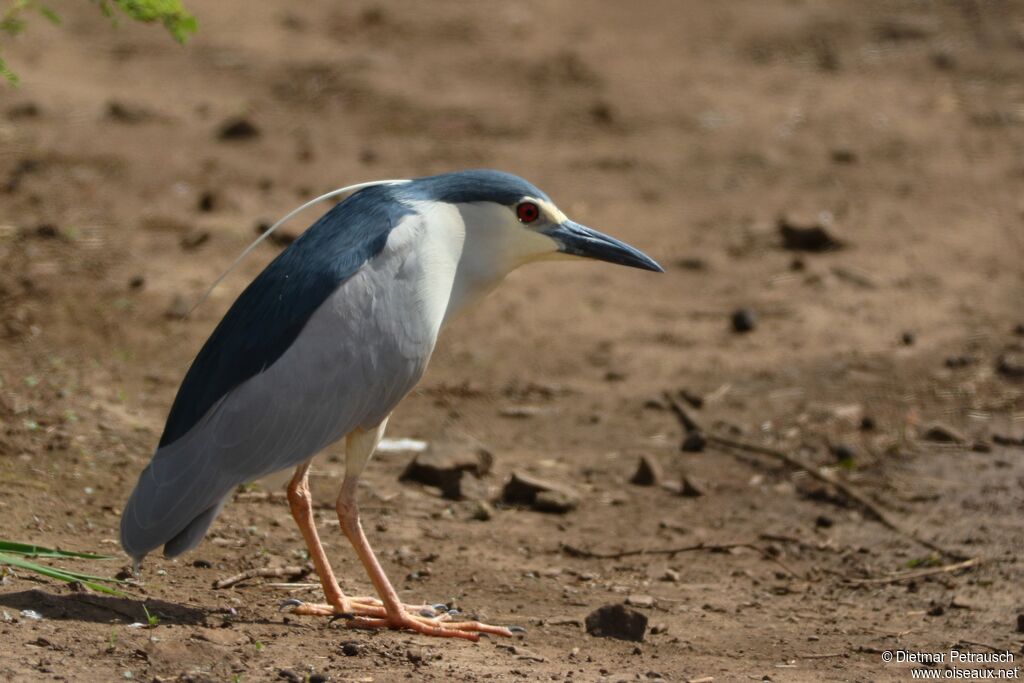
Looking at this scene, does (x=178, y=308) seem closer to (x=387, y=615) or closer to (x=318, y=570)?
(x=318, y=570)

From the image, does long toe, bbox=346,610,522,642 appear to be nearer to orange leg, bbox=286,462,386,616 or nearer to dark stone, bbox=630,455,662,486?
orange leg, bbox=286,462,386,616

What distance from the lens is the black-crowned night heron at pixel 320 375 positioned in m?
4.75

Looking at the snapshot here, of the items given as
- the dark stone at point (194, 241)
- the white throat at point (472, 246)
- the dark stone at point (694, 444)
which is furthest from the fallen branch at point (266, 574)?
the dark stone at point (194, 241)

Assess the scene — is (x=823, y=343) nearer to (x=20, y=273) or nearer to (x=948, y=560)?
(x=948, y=560)

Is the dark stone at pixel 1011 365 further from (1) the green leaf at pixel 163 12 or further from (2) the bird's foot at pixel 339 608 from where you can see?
(1) the green leaf at pixel 163 12

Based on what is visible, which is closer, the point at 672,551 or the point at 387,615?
the point at 387,615

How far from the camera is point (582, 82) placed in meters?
12.3

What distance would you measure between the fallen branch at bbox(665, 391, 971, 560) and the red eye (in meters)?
2.25

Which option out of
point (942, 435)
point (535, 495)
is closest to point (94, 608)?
point (535, 495)

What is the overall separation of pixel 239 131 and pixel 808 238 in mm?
4423

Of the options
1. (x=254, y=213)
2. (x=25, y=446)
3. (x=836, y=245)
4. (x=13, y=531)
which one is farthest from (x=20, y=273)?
(x=836, y=245)

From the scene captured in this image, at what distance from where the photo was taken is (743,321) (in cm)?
859

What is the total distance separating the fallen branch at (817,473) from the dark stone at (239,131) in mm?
4660

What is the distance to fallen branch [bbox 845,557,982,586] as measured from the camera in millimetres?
5895
